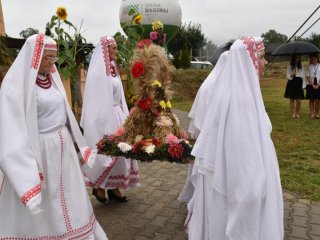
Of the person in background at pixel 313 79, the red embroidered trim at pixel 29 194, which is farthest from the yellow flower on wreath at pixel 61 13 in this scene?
the person in background at pixel 313 79

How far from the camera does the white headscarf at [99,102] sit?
4.73m

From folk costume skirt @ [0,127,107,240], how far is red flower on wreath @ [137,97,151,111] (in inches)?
31.5

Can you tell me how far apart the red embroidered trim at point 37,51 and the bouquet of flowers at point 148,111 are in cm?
97

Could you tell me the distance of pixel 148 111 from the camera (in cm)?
404

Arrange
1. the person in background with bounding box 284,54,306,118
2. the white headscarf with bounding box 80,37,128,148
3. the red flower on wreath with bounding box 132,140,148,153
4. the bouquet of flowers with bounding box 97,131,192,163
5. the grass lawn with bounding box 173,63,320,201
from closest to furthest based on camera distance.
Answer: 1. the bouquet of flowers with bounding box 97,131,192,163
2. the red flower on wreath with bounding box 132,140,148,153
3. the white headscarf with bounding box 80,37,128,148
4. the grass lawn with bounding box 173,63,320,201
5. the person in background with bounding box 284,54,306,118

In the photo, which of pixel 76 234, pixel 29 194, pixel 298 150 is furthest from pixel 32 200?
pixel 298 150

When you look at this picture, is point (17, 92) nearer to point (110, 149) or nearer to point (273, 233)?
point (110, 149)

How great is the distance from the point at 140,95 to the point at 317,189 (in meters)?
3.12

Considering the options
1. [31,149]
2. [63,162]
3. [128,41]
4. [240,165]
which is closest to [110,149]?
[63,162]

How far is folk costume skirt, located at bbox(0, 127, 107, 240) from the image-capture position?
10.6ft

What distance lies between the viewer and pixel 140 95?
409cm

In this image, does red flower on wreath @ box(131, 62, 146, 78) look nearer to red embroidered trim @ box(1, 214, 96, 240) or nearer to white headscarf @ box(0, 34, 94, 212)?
white headscarf @ box(0, 34, 94, 212)

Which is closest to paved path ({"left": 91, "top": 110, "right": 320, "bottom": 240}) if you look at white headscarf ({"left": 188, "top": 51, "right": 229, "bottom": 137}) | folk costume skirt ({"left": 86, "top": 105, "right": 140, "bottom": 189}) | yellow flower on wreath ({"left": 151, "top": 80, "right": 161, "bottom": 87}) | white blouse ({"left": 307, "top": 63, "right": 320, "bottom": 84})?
folk costume skirt ({"left": 86, "top": 105, "right": 140, "bottom": 189})

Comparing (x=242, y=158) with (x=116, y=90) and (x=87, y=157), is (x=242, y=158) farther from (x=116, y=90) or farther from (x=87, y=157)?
(x=116, y=90)
